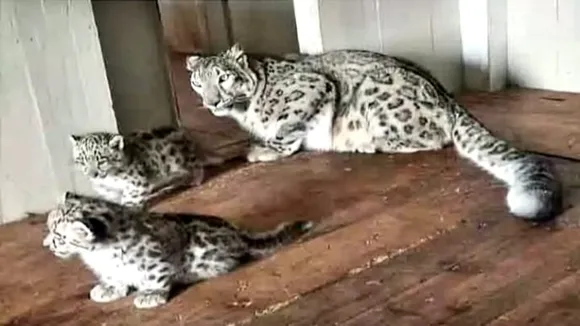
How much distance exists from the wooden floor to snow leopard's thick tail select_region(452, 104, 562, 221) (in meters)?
0.03

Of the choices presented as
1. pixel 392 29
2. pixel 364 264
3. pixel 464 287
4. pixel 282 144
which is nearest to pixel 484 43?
pixel 392 29

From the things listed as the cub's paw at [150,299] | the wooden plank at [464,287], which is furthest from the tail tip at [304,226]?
the cub's paw at [150,299]

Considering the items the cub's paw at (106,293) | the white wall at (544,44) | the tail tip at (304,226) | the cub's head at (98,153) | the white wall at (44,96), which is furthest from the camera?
the white wall at (544,44)

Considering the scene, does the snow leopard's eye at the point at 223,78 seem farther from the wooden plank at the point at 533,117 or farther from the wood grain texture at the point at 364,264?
the wooden plank at the point at 533,117

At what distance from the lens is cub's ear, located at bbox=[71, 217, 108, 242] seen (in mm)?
1829

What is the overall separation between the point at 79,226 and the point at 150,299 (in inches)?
8.4

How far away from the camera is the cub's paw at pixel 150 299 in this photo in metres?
1.91

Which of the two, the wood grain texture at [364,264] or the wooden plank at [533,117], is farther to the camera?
the wooden plank at [533,117]

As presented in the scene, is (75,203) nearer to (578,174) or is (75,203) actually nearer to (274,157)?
(274,157)

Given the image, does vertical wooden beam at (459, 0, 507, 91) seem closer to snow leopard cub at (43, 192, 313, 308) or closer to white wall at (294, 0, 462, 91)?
white wall at (294, 0, 462, 91)

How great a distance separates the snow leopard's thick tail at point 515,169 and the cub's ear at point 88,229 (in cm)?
89

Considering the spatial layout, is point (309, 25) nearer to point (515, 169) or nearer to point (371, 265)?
point (515, 169)

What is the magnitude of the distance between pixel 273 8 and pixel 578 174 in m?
1.88

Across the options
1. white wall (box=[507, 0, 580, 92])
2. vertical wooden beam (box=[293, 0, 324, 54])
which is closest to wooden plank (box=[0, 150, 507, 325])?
vertical wooden beam (box=[293, 0, 324, 54])
